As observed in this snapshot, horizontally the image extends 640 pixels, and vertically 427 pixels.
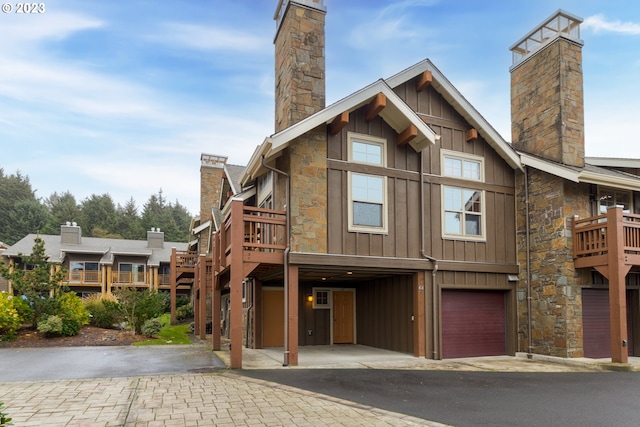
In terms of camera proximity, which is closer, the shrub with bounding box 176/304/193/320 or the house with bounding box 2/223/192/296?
the shrub with bounding box 176/304/193/320

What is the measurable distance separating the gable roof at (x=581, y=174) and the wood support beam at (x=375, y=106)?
4.72 metres

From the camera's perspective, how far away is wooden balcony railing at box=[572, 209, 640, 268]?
11703 millimetres

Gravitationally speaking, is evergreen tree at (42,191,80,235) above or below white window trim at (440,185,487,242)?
above

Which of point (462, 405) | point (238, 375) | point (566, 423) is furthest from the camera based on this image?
point (238, 375)

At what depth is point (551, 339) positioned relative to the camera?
12672 millimetres

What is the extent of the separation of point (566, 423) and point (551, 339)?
691cm

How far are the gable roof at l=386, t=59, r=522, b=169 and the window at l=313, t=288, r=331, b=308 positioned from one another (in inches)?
282

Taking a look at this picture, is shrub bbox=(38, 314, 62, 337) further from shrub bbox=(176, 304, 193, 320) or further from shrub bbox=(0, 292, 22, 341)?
shrub bbox=(176, 304, 193, 320)

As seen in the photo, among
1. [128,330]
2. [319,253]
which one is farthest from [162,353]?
[128,330]

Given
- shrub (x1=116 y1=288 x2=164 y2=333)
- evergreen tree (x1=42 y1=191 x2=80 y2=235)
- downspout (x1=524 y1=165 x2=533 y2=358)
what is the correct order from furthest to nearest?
evergreen tree (x1=42 y1=191 x2=80 y2=235) < shrub (x1=116 y1=288 x2=164 y2=333) < downspout (x1=524 y1=165 x2=533 y2=358)

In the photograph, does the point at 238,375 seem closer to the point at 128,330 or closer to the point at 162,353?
the point at 162,353

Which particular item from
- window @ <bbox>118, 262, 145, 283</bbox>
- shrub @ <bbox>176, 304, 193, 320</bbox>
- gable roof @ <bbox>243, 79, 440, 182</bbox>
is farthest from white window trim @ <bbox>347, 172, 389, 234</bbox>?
window @ <bbox>118, 262, 145, 283</bbox>

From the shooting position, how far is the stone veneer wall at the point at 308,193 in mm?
11422

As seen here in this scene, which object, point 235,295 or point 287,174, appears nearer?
point 235,295
